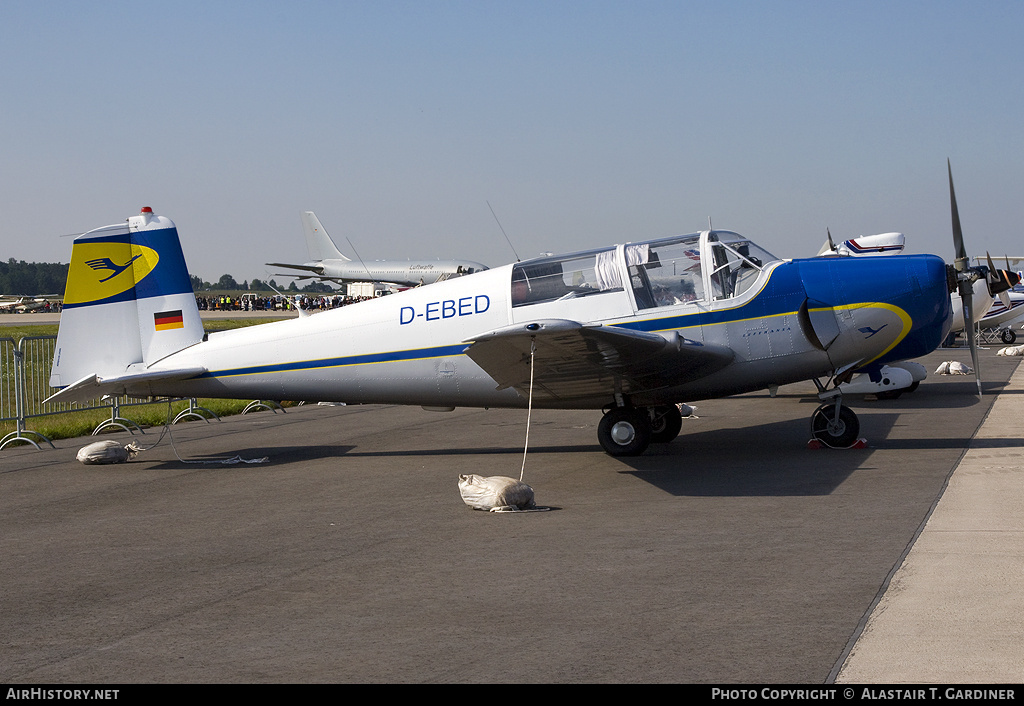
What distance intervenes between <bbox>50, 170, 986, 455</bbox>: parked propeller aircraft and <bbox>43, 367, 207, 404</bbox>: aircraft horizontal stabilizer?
0.03 meters

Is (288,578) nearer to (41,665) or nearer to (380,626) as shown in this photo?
(380,626)

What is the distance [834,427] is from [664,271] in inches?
110

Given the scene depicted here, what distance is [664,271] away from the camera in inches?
427

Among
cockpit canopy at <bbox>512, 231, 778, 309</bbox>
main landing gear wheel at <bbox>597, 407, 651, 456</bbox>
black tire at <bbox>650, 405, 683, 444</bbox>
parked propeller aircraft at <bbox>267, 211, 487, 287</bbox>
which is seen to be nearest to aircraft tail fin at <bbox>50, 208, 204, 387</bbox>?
cockpit canopy at <bbox>512, 231, 778, 309</bbox>

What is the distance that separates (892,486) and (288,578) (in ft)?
18.4

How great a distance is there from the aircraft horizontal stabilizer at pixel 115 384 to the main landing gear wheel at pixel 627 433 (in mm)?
5258

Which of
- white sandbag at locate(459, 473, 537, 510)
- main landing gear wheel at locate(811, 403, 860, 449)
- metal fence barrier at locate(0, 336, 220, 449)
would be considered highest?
metal fence barrier at locate(0, 336, 220, 449)

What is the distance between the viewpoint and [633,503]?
8281 millimetres

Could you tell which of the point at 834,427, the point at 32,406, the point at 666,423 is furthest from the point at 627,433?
the point at 32,406

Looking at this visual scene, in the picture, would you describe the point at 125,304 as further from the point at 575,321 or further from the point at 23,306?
the point at 23,306

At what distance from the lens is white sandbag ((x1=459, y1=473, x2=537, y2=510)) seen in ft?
26.2

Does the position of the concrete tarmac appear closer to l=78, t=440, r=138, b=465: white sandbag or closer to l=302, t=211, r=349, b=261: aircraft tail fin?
l=78, t=440, r=138, b=465: white sandbag

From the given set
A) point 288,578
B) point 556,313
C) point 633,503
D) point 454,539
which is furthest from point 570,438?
point 288,578

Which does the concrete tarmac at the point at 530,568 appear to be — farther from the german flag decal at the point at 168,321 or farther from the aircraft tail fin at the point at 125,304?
the german flag decal at the point at 168,321
